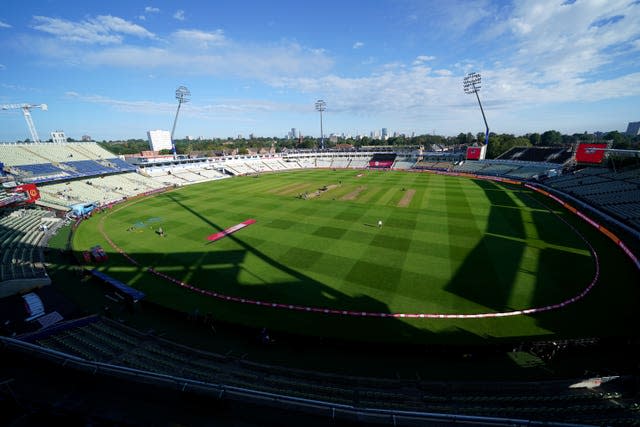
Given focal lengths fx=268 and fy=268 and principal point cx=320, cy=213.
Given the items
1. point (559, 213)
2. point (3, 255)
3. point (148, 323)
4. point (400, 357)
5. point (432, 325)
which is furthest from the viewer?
point (559, 213)

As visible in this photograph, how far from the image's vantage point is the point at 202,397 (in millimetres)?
7465

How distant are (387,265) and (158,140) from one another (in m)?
192

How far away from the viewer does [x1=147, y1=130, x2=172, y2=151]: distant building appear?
6619 inches

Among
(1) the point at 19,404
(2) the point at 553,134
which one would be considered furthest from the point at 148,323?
(2) the point at 553,134

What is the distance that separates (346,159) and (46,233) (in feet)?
301

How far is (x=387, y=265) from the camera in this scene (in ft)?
73.0

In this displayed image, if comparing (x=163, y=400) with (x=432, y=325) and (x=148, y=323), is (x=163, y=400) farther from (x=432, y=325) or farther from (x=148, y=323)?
(x=432, y=325)

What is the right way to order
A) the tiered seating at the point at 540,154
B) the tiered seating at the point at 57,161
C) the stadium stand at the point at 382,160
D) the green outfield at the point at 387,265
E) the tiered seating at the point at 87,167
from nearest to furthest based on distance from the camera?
1. the green outfield at the point at 387,265
2. the tiered seating at the point at 57,161
3. the tiered seating at the point at 87,167
4. the tiered seating at the point at 540,154
5. the stadium stand at the point at 382,160

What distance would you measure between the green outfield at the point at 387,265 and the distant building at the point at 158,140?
153 metres

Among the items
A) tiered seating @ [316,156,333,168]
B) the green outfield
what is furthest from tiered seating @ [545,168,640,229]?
tiered seating @ [316,156,333,168]

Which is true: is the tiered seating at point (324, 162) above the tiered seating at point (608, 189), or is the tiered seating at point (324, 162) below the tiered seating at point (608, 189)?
below

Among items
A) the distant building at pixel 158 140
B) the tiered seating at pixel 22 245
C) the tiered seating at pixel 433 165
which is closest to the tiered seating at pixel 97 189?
the tiered seating at pixel 22 245

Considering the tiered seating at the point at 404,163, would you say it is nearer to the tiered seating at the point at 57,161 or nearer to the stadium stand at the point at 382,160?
the stadium stand at the point at 382,160

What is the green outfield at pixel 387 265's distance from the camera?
1562cm
